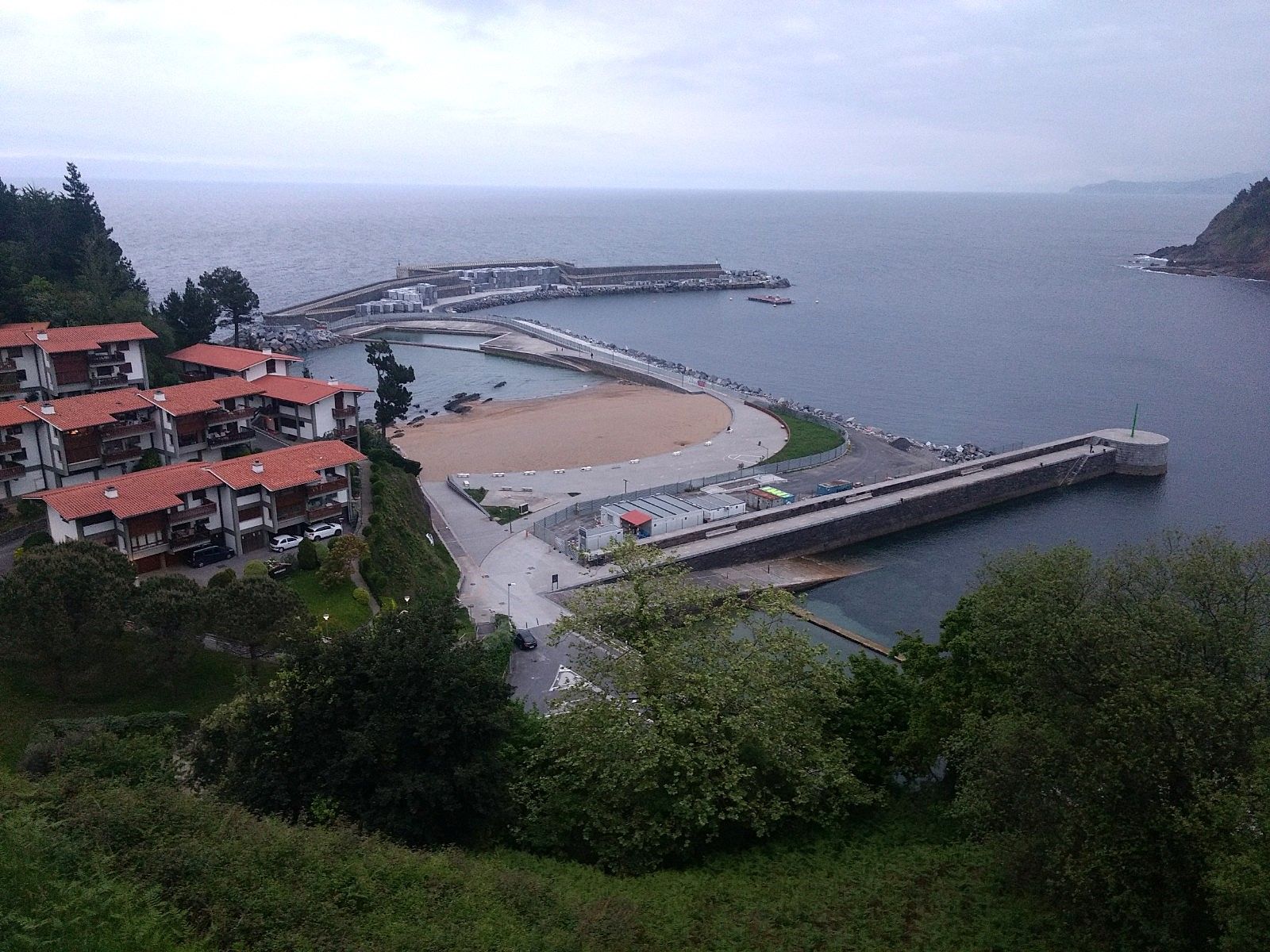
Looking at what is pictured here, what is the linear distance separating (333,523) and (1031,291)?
10254cm

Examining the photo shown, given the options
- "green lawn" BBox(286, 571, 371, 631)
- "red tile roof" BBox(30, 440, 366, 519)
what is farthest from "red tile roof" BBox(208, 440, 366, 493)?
"green lawn" BBox(286, 571, 371, 631)

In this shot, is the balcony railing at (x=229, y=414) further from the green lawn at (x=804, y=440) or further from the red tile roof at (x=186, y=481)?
the green lawn at (x=804, y=440)

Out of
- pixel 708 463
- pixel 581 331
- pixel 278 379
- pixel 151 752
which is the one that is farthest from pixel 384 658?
pixel 581 331

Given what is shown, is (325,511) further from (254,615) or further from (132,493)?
(254,615)

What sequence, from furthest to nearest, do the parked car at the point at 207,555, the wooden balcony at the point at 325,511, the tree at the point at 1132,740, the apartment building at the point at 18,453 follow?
the apartment building at the point at 18,453 → the wooden balcony at the point at 325,511 → the parked car at the point at 207,555 → the tree at the point at 1132,740

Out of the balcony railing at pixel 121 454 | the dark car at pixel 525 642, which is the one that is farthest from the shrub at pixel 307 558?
the balcony railing at pixel 121 454

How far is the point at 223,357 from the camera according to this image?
3859 centimetres

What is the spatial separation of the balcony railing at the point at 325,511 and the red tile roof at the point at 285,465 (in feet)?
3.56

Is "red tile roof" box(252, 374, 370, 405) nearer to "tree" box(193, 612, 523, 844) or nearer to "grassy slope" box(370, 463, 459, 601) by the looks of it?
"grassy slope" box(370, 463, 459, 601)

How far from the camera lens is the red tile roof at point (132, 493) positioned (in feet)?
74.3

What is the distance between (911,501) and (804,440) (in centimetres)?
932

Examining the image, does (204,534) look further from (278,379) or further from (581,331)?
(581,331)

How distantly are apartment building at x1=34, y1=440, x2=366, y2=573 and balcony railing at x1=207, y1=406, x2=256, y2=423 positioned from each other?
5.99 m

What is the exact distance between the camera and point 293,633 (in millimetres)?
18688
